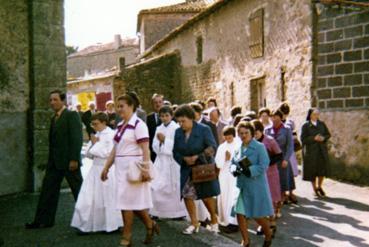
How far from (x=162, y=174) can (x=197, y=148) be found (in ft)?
4.45

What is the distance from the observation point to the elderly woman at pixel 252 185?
228 inches

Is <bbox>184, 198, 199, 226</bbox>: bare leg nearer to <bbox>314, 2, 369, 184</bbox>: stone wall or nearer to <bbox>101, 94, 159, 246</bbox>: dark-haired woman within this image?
<bbox>101, 94, 159, 246</bbox>: dark-haired woman

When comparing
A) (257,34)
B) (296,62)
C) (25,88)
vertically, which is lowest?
(25,88)

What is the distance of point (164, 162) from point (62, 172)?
1428 millimetres

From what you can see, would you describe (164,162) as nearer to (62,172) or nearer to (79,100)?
(62,172)

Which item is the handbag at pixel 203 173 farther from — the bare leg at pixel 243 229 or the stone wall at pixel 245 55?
the stone wall at pixel 245 55

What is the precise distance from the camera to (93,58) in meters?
61.8

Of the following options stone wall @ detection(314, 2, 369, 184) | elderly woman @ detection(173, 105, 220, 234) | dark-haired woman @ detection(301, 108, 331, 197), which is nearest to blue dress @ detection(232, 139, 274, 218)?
elderly woman @ detection(173, 105, 220, 234)

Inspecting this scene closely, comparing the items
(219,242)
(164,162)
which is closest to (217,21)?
(164,162)

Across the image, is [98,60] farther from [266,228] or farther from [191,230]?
[266,228]

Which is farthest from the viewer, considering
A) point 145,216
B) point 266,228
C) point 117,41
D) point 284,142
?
point 117,41

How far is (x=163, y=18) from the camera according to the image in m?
39.9

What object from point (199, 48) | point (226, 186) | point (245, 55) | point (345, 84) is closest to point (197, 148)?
point (226, 186)

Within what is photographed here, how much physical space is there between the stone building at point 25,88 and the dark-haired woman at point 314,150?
483 centimetres
